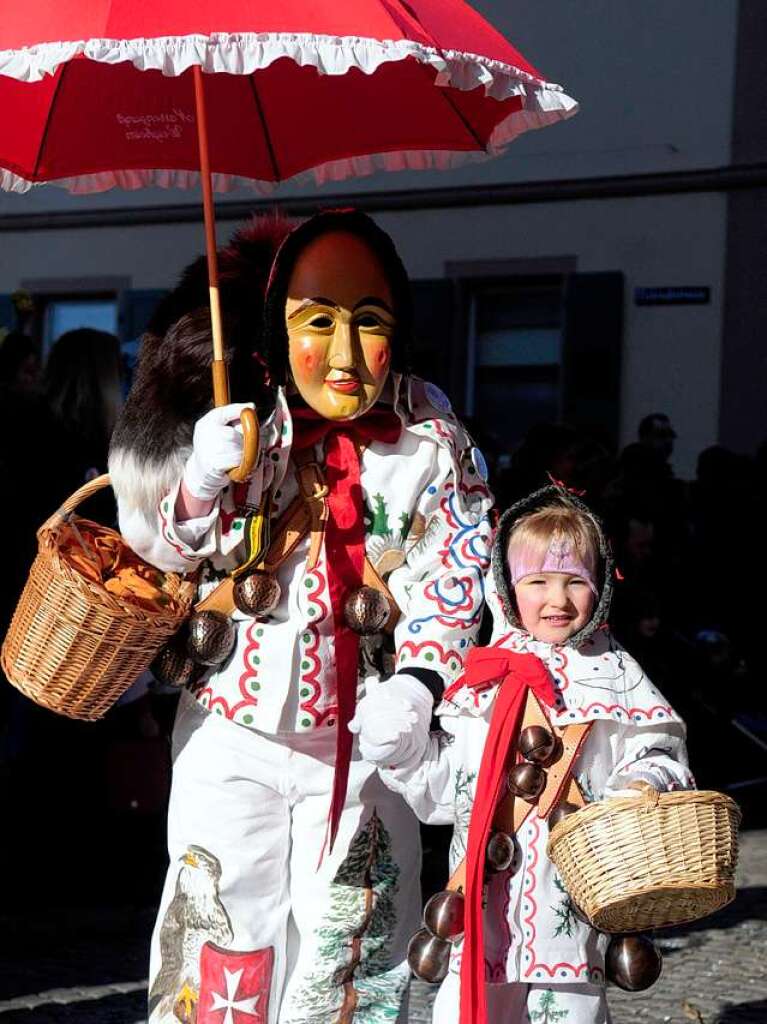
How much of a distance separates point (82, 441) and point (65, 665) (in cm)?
240

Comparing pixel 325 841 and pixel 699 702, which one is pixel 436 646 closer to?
pixel 325 841

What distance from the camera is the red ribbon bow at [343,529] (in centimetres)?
334

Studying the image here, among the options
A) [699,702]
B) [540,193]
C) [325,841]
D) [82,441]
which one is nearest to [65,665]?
[325,841]

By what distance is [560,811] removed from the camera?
10.7 feet

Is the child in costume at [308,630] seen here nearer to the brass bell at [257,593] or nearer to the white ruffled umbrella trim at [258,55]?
the brass bell at [257,593]

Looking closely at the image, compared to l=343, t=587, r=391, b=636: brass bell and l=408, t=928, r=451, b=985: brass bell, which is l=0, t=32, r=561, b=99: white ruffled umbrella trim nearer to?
l=343, t=587, r=391, b=636: brass bell

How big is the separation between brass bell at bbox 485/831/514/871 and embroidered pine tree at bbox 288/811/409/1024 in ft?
0.86

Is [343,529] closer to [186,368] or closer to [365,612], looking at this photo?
[365,612]

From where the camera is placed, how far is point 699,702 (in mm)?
6965

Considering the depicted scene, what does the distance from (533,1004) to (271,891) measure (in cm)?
54

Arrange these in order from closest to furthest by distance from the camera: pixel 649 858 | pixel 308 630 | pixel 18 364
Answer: pixel 649 858 → pixel 308 630 → pixel 18 364

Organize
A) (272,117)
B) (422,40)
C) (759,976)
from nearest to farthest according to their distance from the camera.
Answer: (422,40) < (272,117) < (759,976)

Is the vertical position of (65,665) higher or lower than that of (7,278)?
lower

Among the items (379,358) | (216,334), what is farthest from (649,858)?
(216,334)
